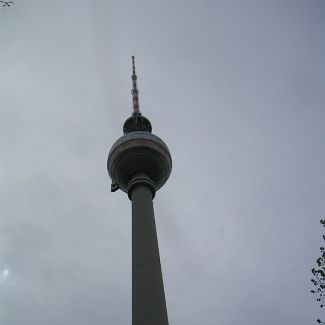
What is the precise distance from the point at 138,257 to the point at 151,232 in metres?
4.14

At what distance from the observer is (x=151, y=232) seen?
2037 inches

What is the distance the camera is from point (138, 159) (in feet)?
A: 199

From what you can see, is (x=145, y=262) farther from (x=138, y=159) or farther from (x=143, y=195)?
(x=138, y=159)

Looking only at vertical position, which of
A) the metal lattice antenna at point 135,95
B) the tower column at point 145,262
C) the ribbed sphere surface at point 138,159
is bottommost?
the tower column at point 145,262

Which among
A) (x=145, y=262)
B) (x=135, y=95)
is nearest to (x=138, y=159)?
(x=145, y=262)

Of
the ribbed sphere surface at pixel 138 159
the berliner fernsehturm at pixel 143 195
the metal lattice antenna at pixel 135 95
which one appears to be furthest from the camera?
the metal lattice antenna at pixel 135 95

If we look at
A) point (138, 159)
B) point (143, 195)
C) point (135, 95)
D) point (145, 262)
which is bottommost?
point (145, 262)

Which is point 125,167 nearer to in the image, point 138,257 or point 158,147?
point 158,147

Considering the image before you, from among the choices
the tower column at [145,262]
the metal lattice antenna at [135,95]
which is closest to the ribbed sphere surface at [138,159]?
the tower column at [145,262]

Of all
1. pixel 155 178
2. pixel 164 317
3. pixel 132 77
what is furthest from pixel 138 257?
pixel 132 77

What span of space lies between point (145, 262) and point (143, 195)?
11546 mm

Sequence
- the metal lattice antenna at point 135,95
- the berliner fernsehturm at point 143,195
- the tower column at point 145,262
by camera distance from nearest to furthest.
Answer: the tower column at point 145,262 < the berliner fernsehturm at point 143,195 < the metal lattice antenna at point 135,95

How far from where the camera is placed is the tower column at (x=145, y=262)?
4381 cm

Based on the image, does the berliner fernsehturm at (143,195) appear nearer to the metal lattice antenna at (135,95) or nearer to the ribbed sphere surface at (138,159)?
the ribbed sphere surface at (138,159)
